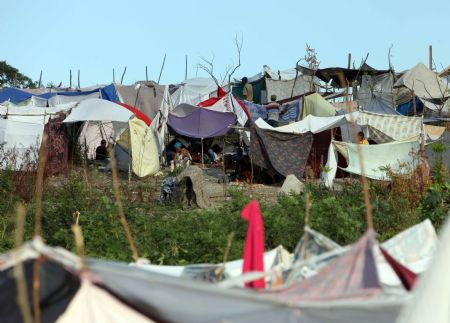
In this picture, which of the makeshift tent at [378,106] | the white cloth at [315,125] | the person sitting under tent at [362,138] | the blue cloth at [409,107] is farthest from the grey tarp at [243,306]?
the blue cloth at [409,107]

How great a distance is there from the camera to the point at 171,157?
1922 centimetres

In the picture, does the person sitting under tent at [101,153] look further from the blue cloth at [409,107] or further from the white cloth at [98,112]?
the blue cloth at [409,107]

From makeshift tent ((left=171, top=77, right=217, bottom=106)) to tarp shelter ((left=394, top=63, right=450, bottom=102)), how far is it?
6823 millimetres

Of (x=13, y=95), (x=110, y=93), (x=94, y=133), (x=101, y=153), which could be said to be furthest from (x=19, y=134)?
(x=13, y=95)

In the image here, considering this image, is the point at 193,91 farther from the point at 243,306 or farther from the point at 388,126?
the point at 243,306

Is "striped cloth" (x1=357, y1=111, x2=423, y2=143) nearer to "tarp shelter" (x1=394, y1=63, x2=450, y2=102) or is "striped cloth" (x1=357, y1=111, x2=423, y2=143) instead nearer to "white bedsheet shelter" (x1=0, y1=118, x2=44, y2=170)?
"tarp shelter" (x1=394, y1=63, x2=450, y2=102)

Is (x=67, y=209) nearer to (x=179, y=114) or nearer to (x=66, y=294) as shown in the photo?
(x=66, y=294)

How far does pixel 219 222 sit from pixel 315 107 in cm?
1206

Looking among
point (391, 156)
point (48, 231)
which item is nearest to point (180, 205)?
point (48, 231)

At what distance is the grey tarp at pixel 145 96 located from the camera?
22.2 m

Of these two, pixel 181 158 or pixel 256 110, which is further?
pixel 256 110

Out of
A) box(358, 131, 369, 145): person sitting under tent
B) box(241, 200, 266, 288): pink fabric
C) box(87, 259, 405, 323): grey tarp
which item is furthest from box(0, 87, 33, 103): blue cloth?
box(87, 259, 405, 323): grey tarp

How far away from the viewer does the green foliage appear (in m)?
6.68

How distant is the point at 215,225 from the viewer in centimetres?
719
